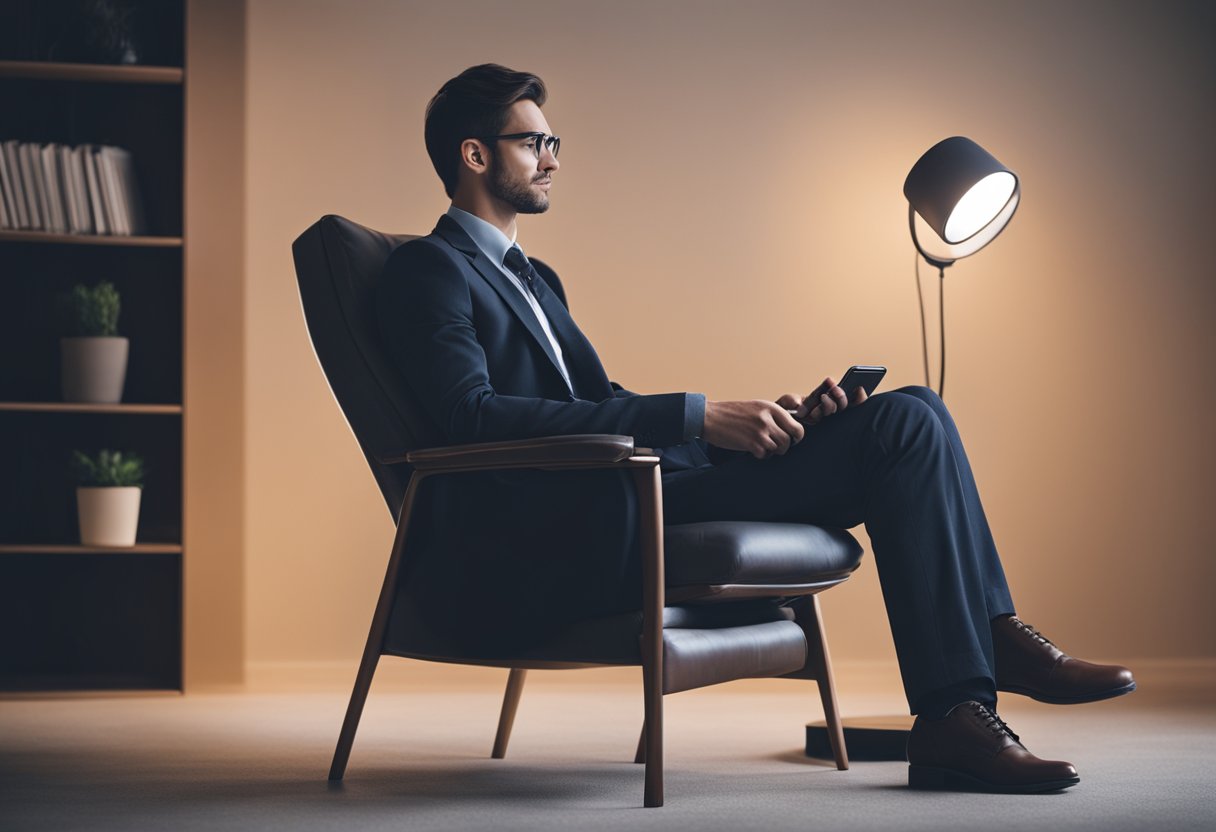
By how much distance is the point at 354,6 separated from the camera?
4078 millimetres

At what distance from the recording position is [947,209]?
267 cm

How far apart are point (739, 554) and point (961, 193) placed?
3.52 ft

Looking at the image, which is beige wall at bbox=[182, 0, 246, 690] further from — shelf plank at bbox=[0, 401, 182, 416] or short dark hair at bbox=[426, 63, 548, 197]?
short dark hair at bbox=[426, 63, 548, 197]

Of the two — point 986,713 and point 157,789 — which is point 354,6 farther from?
point 986,713

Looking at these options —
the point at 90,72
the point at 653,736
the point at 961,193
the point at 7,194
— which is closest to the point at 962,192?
the point at 961,193

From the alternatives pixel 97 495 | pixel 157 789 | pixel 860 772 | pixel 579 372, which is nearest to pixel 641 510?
pixel 579 372

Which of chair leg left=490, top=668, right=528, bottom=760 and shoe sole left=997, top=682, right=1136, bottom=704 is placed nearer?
shoe sole left=997, top=682, right=1136, bottom=704

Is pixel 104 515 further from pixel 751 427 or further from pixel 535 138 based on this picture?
pixel 751 427

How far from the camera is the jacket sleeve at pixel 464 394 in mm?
2057

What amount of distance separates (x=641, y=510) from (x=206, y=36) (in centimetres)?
253

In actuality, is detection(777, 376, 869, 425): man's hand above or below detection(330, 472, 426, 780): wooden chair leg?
above

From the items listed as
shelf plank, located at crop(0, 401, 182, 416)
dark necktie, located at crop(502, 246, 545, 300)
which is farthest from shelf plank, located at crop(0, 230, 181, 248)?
dark necktie, located at crop(502, 246, 545, 300)

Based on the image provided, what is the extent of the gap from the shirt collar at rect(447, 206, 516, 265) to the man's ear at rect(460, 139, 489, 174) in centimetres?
8

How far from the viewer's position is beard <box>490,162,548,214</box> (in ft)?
8.04
